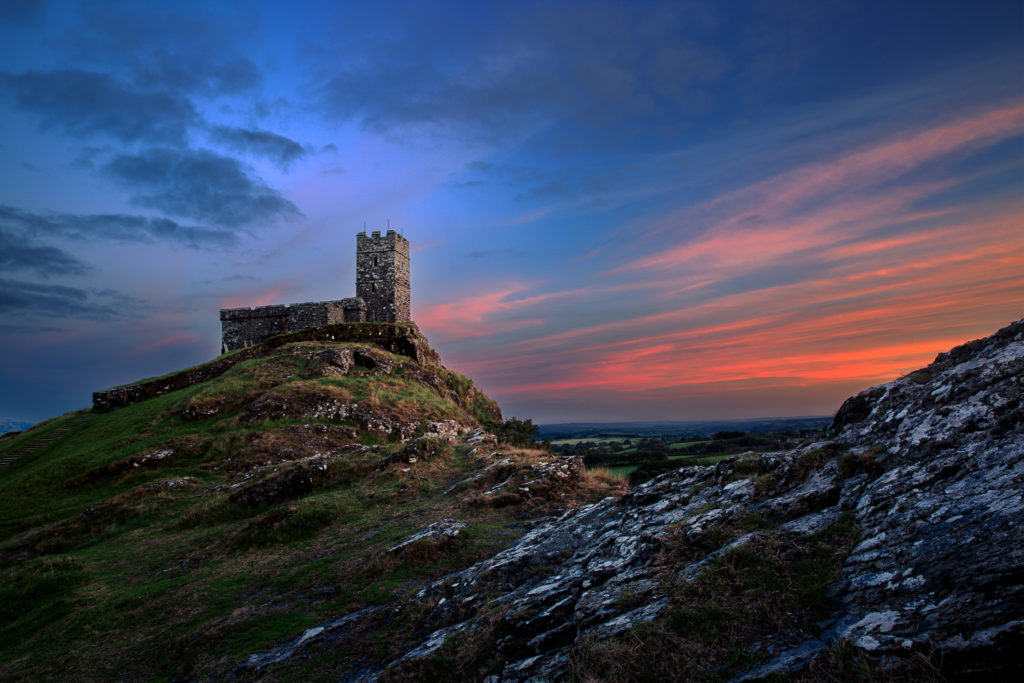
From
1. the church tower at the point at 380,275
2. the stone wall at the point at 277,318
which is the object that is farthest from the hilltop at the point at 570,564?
the church tower at the point at 380,275

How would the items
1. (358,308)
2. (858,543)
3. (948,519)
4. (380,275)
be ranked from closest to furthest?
(948,519), (858,543), (358,308), (380,275)

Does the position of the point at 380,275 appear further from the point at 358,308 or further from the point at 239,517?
the point at 239,517

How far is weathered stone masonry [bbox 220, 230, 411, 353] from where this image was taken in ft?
165

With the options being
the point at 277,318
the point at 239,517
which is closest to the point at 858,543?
the point at 239,517

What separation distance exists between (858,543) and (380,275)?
51.9m

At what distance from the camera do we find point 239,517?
57.3ft

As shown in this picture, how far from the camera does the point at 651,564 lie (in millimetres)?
6750

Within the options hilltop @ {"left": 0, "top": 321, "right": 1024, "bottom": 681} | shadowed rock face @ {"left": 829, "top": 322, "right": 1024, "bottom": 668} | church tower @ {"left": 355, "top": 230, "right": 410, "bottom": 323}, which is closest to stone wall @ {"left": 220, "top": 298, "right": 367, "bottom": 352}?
church tower @ {"left": 355, "top": 230, "right": 410, "bottom": 323}

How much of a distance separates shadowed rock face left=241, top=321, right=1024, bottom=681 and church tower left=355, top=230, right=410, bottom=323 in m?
45.3

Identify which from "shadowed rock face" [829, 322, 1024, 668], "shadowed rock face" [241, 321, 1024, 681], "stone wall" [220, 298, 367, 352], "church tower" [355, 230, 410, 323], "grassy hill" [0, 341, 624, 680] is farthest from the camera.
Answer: "church tower" [355, 230, 410, 323]

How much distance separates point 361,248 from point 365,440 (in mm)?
32750

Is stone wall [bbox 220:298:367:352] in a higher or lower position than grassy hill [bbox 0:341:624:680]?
higher

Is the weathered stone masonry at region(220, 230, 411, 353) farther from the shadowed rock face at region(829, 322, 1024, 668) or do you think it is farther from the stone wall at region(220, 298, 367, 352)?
the shadowed rock face at region(829, 322, 1024, 668)

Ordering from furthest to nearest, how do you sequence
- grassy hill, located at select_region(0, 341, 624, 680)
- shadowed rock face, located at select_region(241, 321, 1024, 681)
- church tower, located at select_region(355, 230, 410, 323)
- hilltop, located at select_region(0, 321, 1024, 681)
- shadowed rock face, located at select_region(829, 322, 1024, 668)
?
church tower, located at select_region(355, 230, 410, 323) → grassy hill, located at select_region(0, 341, 624, 680) → hilltop, located at select_region(0, 321, 1024, 681) → shadowed rock face, located at select_region(241, 321, 1024, 681) → shadowed rock face, located at select_region(829, 322, 1024, 668)
